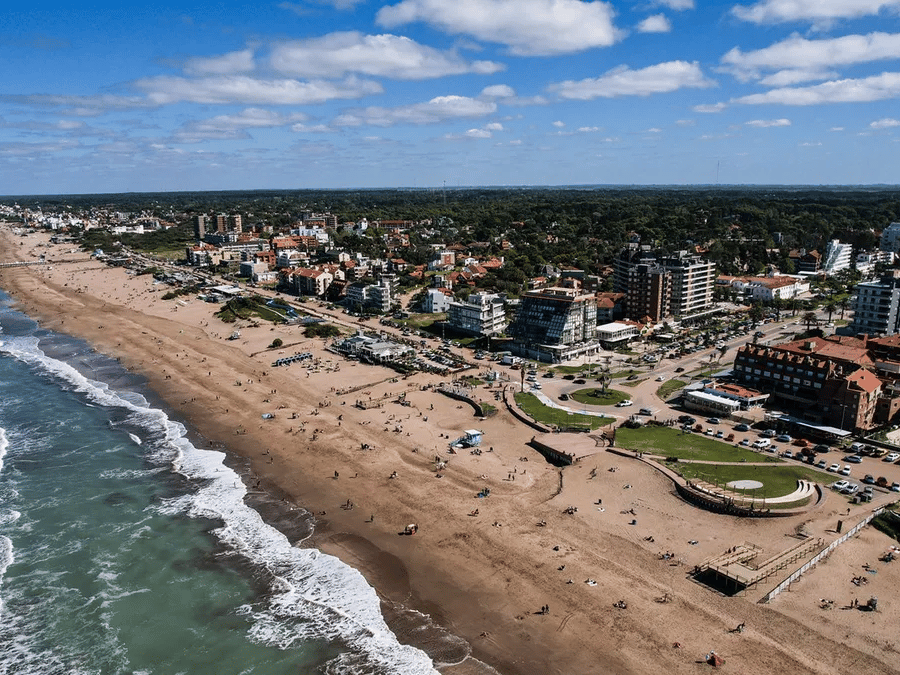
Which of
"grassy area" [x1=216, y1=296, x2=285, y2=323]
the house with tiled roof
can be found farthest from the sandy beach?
"grassy area" [x1=216, y1=296, x2=285, y2=323]

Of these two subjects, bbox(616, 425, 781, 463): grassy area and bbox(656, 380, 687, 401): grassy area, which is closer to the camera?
bbox(616, 425, 781, 463): grassy area

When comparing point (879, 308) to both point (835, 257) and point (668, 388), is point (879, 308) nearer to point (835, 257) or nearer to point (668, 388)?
point (668, 388)

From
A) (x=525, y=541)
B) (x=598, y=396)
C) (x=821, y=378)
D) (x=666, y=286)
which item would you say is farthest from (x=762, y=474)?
(x=666, y=286)

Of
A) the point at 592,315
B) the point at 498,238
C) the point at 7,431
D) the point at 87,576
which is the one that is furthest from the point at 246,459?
the point at 498,238

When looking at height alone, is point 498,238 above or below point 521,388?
above

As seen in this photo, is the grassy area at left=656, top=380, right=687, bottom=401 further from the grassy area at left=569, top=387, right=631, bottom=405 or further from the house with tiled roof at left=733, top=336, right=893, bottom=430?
the house with tiled roof at left=733, top=336, right=893, bottom=430

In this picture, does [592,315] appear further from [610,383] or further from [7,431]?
[7,431]
